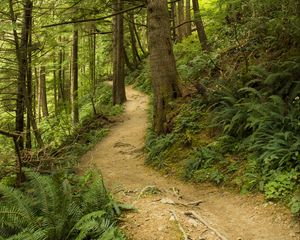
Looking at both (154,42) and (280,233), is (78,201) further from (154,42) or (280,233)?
(154,42)

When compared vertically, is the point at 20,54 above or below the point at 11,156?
above

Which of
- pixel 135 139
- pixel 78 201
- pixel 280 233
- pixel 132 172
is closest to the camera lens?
pixel 280 233

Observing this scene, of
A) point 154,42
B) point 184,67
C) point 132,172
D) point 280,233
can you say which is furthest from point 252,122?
point 184,67

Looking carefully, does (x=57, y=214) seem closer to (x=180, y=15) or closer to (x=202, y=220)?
(x=202, y=220)

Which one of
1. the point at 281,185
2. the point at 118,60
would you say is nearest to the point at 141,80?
the point at 118,60

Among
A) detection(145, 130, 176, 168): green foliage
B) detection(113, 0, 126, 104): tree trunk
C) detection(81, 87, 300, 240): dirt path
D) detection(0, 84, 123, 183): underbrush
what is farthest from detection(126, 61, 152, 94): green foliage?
detection(81, 87, 300, 240): dirt path

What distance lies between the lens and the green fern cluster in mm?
4641

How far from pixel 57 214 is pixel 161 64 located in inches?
244

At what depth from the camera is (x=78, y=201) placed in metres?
5.55

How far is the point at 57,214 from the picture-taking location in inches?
196

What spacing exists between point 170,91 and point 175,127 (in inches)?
49.5

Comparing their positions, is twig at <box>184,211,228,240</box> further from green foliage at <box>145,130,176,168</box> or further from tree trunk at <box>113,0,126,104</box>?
tree trunk at <box>113,0,126,104</box>

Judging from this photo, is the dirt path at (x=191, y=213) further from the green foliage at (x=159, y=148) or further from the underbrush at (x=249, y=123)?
the green foliage at (x=159, y=148)

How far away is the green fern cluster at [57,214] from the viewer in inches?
183
